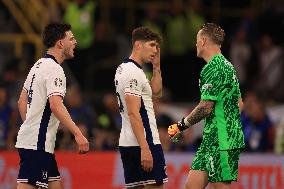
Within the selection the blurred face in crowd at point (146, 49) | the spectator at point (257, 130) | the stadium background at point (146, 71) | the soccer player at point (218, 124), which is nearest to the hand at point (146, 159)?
the soccer player at point (218, 124)

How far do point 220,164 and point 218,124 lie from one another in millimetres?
420

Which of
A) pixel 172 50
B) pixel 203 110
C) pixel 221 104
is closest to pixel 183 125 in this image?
pixel 203 110

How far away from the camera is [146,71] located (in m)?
19.6

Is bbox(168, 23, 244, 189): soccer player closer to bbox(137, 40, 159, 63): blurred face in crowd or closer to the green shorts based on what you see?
the green shorts

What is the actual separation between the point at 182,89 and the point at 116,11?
2.21 metres

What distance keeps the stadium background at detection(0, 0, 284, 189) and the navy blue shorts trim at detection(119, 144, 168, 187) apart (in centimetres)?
420

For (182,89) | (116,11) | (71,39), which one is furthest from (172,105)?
(71,39)

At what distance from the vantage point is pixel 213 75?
1133 centimetres

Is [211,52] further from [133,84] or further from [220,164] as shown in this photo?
[220,164]

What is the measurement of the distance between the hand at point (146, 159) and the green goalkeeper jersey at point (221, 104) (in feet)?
2.03

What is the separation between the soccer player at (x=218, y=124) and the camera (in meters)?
11.3

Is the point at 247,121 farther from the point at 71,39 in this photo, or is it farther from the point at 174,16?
the point at 71,39

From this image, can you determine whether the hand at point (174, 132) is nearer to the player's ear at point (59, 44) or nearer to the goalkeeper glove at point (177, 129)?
the goalkeeper glove at point (177, 129)

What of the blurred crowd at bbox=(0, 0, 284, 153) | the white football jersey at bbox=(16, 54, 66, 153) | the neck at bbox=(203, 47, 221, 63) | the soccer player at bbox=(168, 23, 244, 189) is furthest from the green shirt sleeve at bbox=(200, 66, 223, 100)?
the blurred crowd at bbox=(0, 0, 284, 153)
